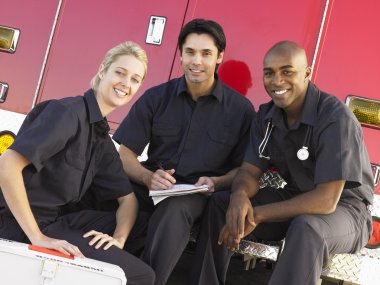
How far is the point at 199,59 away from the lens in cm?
291

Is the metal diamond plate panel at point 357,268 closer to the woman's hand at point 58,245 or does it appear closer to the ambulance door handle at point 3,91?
the woman's hand at point 58,245

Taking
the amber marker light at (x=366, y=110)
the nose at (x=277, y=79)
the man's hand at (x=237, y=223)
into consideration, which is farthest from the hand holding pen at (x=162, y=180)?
the amber marker light at (x=366, y=110)

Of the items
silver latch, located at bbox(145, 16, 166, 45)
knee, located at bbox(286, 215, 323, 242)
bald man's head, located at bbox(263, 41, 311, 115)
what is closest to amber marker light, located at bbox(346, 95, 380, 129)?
bald man's head, located at bbox(263, 41, 311, 115)

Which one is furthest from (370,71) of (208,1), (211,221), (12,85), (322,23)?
(12,85)

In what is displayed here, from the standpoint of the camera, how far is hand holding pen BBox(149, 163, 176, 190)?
8.67 ft

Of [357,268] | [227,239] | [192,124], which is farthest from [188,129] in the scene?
[357,268]

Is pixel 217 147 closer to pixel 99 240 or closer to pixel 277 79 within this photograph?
pixel 277 79

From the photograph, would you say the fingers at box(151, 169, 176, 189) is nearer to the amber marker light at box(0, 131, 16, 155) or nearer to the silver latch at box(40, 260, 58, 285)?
the silver latch at box(40, 260, 58, 285)

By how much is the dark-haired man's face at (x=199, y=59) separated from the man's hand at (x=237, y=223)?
29.3 inches

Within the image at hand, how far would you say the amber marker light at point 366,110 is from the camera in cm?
289

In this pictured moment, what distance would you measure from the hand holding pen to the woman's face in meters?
0.47

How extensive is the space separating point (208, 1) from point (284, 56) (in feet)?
2.63

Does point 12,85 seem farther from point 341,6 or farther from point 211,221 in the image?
point 341,6

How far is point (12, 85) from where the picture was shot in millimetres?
3459
